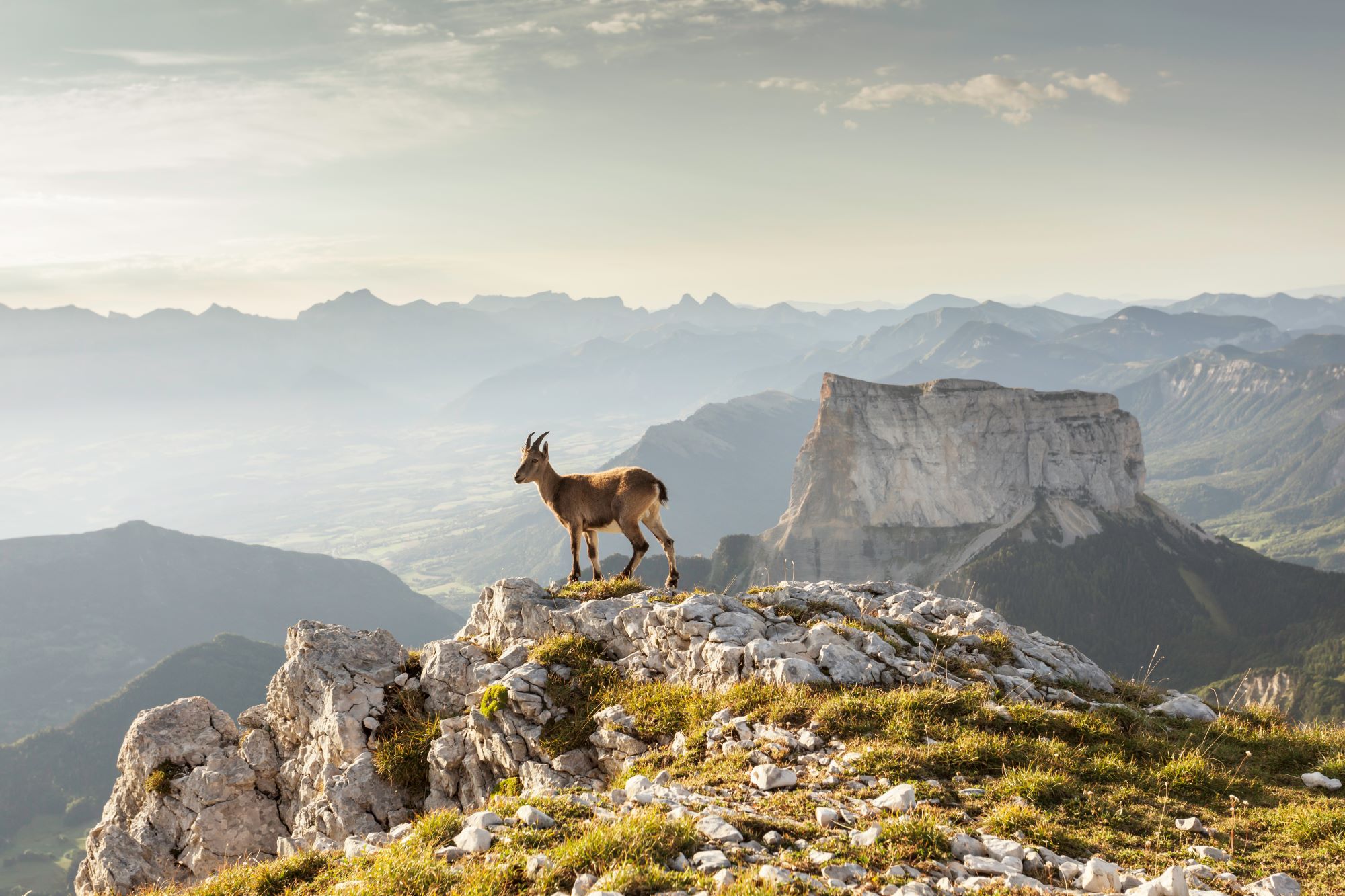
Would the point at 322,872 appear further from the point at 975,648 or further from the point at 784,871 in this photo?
the point at 975,648

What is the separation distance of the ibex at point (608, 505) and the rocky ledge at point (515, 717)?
2.27 m

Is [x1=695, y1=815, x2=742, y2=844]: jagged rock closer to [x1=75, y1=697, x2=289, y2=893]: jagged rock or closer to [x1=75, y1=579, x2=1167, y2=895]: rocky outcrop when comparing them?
[x1=75, y1=579, x2=1167, y2=895]: rocky outcrop

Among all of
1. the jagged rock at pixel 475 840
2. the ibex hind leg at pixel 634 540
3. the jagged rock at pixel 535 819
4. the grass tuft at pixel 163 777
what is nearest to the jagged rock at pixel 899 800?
the jagged rock at pixel 535 819

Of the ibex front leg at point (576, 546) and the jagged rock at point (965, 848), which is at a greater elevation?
the ibex front leg at point (576, 546)

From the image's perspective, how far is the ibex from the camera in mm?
20281

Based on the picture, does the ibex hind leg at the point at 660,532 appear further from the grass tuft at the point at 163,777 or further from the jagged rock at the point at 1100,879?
the grass tuft at the point at 163,777

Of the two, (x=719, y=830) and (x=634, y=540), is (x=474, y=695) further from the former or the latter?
(x=719, y=830)

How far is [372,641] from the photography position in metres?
19.9

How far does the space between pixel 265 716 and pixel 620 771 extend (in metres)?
12.8

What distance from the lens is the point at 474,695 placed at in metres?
16.0

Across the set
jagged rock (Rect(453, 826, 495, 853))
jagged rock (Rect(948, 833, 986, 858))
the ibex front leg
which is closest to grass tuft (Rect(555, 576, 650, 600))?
the ibex front leg

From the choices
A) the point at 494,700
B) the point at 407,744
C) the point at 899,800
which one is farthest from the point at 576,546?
the point at 899,800

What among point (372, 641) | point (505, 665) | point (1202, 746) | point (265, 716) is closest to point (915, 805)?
point (1202, 746)

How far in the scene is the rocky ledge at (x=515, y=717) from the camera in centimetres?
1165
